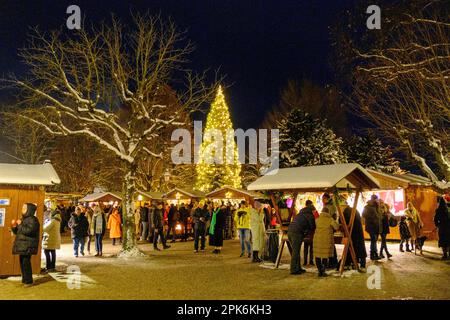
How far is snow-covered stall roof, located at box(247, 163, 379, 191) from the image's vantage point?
11.0m

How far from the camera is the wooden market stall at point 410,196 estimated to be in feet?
71.4

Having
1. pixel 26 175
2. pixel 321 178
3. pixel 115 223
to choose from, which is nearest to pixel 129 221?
pixel 115 223

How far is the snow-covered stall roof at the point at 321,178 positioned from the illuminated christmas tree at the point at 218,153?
31631 millimetres

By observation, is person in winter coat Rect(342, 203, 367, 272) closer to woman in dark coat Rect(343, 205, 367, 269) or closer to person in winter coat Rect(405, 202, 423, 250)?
woman in dark coat Rect(343, 205, 367, 269)

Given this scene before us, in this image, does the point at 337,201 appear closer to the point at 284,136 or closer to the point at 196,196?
the point at 196,196

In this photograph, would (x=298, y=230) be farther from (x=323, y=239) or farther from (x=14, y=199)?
(x=14, y=199)

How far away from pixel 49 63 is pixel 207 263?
29.5 feet

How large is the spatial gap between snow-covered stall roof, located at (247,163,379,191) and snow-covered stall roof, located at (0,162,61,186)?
564cm

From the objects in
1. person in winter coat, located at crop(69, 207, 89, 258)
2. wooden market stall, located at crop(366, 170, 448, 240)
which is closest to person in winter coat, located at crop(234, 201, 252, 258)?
person in winter coat, located at crop(69, 207, 89, 258)

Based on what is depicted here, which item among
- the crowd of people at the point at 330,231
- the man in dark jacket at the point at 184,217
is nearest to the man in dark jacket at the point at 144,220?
the man in dark jacket at the point at 184,217

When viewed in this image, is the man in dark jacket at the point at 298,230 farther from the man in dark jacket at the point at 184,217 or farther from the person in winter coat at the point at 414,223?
the man in dark jacket at the point at 184,217

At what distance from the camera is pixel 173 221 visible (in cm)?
2178
